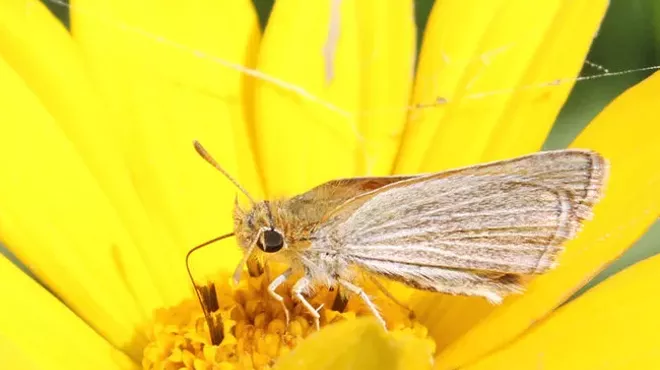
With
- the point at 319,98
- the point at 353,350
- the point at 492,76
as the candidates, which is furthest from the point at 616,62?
the point at 353,350

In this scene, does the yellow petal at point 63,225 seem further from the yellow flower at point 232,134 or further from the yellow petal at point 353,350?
the yellow petal at point 353,350

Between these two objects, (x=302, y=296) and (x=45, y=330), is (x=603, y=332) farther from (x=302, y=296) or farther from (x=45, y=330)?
(x=45, y=330)

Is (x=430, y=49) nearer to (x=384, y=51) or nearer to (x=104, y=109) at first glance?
(x=384, y=51)

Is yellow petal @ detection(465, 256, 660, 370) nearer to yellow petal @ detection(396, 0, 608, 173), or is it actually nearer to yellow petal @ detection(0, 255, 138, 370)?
yellow petal @ detection(396, 0, 608, 173)

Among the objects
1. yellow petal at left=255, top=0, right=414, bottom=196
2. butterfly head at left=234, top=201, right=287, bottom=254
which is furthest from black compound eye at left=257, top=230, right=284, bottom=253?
yellow petal at left=255, top=0, right=414, bottom=196

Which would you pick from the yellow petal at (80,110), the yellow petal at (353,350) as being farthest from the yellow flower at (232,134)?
the yellow petal at (353,350)

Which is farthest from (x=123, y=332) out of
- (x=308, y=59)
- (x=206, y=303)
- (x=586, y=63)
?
(x=586, y=63)
